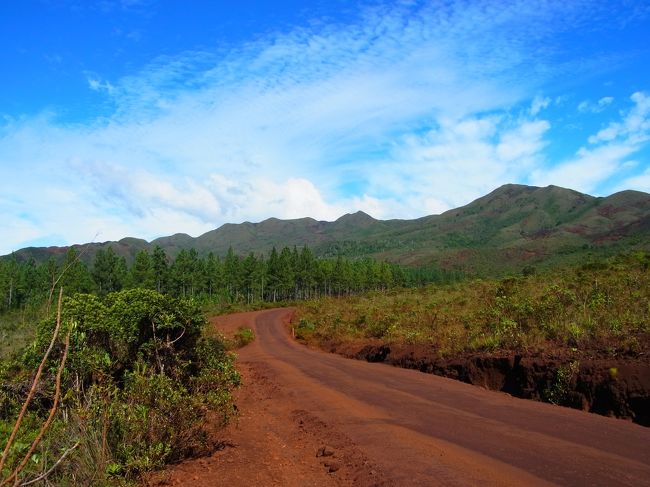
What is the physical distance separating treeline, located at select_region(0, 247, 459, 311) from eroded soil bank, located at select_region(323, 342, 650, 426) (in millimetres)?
46548

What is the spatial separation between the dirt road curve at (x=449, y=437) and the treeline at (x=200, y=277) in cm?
4694

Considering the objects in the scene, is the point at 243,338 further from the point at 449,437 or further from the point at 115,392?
the point at 115,392

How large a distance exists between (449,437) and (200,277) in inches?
2904

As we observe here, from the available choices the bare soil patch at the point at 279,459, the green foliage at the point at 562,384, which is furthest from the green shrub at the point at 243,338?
the green foliage at the point at 562,384

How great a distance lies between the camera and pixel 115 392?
642cm

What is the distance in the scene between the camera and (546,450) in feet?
21.6

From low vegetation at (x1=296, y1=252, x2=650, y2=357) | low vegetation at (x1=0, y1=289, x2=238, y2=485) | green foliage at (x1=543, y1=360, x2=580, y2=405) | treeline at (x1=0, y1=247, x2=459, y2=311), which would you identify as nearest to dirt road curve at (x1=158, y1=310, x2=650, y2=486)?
green foliage at (x1=543, y1=360, x2=580, y2=405)

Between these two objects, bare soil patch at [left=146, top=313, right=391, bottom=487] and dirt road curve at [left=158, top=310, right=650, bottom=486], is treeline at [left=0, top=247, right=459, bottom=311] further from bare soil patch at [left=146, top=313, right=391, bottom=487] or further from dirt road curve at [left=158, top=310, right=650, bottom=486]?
bare soil patch at [left=146, top=313, right=391, bottom=487]

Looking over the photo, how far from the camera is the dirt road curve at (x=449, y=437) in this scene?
5.84 m

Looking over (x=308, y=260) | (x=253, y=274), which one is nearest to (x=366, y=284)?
(x=308, y=260)

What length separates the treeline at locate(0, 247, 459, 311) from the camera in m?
64.9

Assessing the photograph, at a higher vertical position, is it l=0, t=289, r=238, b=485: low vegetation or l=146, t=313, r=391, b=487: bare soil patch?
l=0, t=289, r=238, b=485: low vegetation

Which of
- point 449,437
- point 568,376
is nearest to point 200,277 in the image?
point 568,376

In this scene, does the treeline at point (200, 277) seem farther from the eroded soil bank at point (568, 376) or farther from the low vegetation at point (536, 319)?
the eroded soil bank at point (568, 376)
